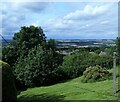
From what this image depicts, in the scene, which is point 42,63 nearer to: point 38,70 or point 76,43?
point 38,70

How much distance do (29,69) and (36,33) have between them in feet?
28.9

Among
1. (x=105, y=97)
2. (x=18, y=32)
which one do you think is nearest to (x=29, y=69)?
(x=18, y=32)

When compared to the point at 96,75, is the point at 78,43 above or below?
above

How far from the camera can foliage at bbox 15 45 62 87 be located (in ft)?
70.0

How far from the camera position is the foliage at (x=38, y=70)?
21344mm

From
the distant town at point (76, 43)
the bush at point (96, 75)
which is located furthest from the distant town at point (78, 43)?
the bush at point (96, 75)

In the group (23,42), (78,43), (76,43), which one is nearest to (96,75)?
(23,42)

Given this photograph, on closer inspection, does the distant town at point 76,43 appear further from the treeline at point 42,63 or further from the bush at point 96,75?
the bush at point 96,75

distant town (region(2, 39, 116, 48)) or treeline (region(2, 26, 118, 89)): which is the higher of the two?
distant town (region(2, 39, 116, 48))

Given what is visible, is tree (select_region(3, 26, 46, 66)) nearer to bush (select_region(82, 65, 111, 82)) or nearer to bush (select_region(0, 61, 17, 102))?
bush (select_region(82, 65, 111, 82))

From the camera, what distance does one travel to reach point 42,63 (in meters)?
21.5

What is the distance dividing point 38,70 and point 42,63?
0.65 m

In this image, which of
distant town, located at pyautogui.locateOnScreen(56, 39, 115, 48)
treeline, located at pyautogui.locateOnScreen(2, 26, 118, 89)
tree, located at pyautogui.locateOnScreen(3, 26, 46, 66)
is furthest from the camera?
distant town, located at pyautogui.locateOnScreen(56, 39, 115, 48)

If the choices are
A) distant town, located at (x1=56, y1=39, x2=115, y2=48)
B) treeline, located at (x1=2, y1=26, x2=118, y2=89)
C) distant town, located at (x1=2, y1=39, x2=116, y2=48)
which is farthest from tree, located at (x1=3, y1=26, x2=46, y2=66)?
distant town, located at (x1=56, y1=39, x2=115, y2=48)
